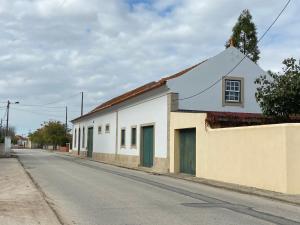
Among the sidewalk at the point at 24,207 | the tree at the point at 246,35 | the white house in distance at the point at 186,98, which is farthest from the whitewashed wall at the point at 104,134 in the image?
the sidewalk at the point at 24,207

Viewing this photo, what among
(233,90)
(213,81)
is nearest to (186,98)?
(213,81)

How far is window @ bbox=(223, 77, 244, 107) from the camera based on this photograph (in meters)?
30.0

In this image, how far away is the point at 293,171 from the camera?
53.3ft

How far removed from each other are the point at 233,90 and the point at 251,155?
12.3m

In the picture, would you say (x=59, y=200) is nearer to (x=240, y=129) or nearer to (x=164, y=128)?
(x=240, y=129)

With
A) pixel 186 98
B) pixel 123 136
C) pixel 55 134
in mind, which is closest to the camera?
pixel 186 98

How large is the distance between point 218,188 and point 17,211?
363 inches

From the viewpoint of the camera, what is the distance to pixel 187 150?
83.3 ft

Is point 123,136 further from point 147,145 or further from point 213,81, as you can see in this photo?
point 213,81

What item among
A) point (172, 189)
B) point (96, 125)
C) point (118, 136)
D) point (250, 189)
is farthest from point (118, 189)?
point (96, 125)

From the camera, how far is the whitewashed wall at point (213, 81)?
2877 centimetres

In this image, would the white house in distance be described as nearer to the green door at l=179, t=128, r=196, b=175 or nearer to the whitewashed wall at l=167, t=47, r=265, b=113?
the whitewashed wall at l=167, t=47, r=265, b=113

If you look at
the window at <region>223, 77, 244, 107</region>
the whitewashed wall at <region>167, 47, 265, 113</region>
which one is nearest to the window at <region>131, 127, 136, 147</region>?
the whitewashed wall at <region>167, 47, 265, 113</region>

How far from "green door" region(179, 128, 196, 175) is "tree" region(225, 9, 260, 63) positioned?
1603cm
